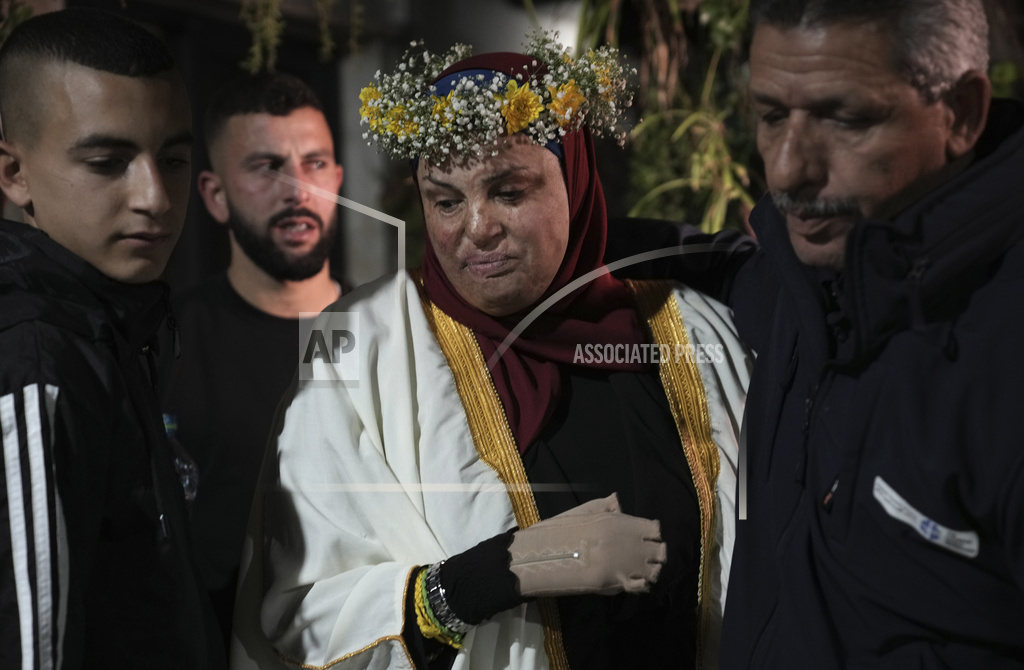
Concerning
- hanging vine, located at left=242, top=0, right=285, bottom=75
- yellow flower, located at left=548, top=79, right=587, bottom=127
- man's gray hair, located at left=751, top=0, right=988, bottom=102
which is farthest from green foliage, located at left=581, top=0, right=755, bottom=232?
man's gray hair, located at left=751, top=0, right=988, bottom=102

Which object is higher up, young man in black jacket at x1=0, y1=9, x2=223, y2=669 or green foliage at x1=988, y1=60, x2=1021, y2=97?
green foliage at x1=988, y1=60, x2=1021, y2=97

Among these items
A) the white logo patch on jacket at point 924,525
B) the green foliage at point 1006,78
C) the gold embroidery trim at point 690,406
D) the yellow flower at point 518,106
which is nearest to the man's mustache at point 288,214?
the yellow flower at point 518,106

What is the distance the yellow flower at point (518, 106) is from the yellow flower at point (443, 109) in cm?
7

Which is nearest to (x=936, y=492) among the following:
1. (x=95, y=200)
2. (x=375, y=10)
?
(x=95, y=200)

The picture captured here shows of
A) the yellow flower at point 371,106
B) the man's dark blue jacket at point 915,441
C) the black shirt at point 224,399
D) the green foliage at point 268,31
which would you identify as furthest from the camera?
the green foliage at point 268,31

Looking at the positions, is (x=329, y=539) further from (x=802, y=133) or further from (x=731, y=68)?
(x=731, y=68)

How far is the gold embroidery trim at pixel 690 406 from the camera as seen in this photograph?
4.91 feet

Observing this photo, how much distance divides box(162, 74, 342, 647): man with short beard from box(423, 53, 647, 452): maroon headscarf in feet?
0.84

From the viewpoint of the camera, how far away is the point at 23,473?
1089 mm

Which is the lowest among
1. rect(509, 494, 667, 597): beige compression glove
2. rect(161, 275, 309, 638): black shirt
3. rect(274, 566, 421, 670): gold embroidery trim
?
rect(274, 566, 421, 670): gold embroidery trim

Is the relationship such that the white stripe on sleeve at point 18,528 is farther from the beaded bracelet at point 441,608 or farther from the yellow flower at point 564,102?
the yellow flower at point 564,102

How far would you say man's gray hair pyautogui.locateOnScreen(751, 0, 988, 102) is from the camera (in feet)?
3.48

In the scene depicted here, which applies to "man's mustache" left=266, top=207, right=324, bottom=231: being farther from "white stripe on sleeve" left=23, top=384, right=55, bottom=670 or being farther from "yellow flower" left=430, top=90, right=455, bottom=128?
"white stripe on sleeve" left=23, top=384, right=55, bottom=670

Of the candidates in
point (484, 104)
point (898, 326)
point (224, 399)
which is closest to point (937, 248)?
point (898, 326)
